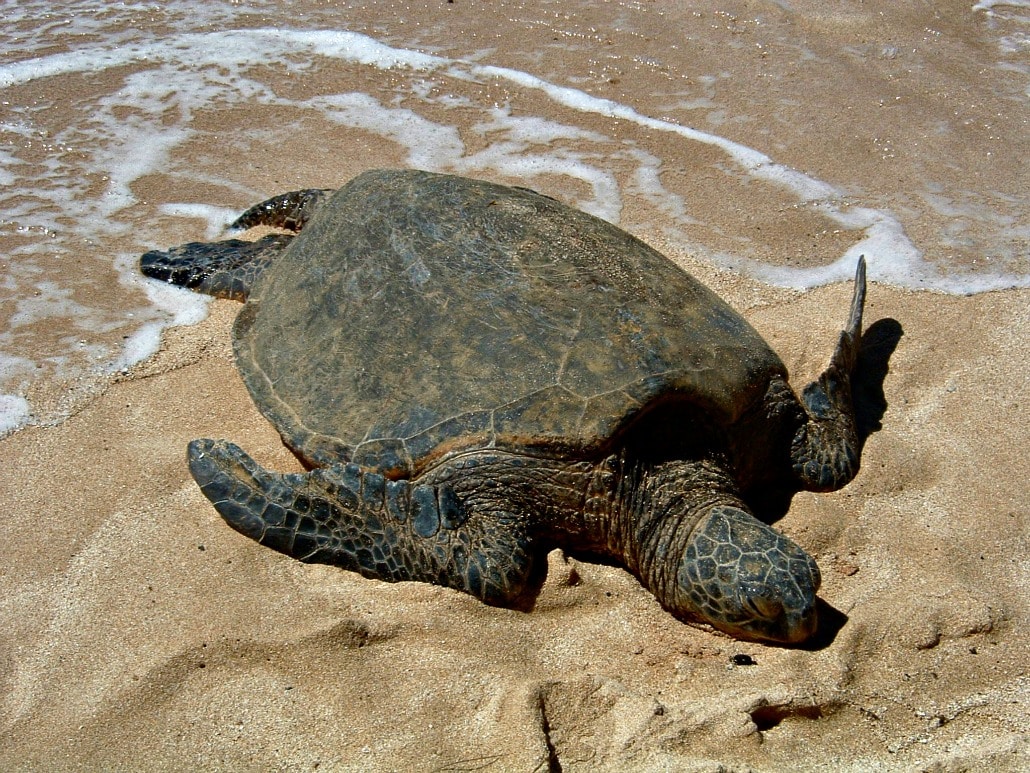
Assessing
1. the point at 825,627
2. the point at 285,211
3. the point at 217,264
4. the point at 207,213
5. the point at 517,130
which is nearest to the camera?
the point at 825,627

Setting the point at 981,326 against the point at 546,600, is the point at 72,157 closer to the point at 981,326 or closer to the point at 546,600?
the point at 546,600

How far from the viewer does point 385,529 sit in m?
3.09

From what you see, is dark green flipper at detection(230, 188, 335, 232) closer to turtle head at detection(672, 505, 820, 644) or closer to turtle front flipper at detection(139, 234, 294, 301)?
turtle front flipper at detection(139, 234, 294, 301)

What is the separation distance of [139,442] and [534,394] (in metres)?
1.72

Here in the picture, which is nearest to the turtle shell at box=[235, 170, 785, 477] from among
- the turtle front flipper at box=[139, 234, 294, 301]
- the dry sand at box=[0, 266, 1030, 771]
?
the dry sand at box=[0, 266, 1030, 771]

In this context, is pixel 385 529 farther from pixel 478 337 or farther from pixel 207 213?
pixel 207 213

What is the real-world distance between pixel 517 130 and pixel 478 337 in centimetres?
367

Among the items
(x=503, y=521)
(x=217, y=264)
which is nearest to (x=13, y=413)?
(x=217, y=264)

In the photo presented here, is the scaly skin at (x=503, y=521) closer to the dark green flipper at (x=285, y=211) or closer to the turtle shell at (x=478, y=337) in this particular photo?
the turtle shell at (x=478, y=337)

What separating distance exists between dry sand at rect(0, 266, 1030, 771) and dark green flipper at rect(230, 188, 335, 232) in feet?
5.57

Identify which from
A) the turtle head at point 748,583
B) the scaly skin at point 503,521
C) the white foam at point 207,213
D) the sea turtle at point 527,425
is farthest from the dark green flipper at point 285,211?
the turtle head at point 748,583

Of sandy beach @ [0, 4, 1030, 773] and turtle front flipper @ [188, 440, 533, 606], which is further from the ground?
turtle front flipper @ [188, 440, 533, 606]

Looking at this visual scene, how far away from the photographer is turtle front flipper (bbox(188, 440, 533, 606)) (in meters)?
3.03

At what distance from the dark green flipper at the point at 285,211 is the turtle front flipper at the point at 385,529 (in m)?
2.24
